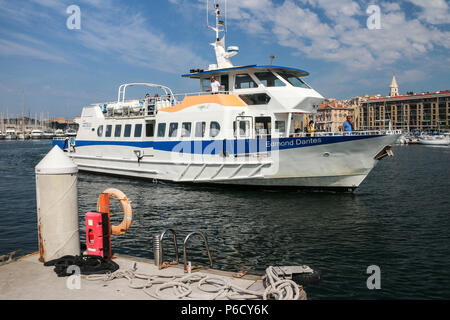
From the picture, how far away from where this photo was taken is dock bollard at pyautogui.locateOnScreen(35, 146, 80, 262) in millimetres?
6117

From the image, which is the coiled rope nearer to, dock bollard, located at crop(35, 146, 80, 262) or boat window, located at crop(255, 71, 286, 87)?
dock bollard, located at crop(35, 146, 80, 262)

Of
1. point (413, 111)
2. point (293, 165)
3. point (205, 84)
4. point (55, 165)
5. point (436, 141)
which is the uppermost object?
point (413, 111)

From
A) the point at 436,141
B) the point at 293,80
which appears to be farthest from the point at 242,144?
the point at 436,141

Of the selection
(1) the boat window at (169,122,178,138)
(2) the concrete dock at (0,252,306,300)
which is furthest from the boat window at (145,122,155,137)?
(2) the concrete dock at (0,252,306,300)

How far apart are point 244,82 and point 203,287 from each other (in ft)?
47.7

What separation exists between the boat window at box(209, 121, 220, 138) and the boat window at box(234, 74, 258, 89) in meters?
2.40

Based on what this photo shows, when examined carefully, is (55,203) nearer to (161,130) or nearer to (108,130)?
(161,130)

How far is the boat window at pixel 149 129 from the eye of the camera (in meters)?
21.0

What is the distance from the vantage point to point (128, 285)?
206 inches

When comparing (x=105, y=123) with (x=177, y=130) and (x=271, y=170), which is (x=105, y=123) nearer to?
(x=177, y=130)

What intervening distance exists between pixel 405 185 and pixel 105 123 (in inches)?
768

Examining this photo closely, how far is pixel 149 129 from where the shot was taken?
21.1 meters

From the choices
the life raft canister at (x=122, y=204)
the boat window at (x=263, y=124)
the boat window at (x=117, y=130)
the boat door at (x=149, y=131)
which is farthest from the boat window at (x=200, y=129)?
the life raft canister at (x=122, y=204)
